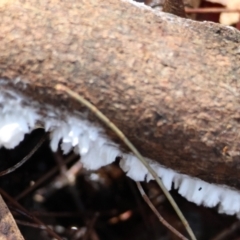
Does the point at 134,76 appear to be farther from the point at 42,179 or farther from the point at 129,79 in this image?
the point at 42,179

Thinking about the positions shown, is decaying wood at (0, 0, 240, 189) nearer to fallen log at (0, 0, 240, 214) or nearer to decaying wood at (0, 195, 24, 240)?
fallen log at (0, 0, 240, 214)

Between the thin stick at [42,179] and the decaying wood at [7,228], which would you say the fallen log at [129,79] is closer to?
the decaying wood at [7,228]

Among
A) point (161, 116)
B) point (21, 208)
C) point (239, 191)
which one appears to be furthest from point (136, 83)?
point (21, 208)

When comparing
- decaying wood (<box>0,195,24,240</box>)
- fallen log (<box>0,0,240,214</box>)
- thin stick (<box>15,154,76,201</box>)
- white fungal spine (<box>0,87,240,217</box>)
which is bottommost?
thin stick (<box>15,154,76,201</box>)

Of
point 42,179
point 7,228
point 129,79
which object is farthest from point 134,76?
point 42,179

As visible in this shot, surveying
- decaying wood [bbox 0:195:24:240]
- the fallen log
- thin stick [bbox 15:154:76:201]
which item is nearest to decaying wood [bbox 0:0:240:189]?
the fallen log

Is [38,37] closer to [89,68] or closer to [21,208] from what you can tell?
[89,68]

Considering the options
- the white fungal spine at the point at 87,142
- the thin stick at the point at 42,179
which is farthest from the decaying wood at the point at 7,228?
the thin stick at the point at 42,179

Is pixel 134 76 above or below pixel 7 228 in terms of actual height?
above
